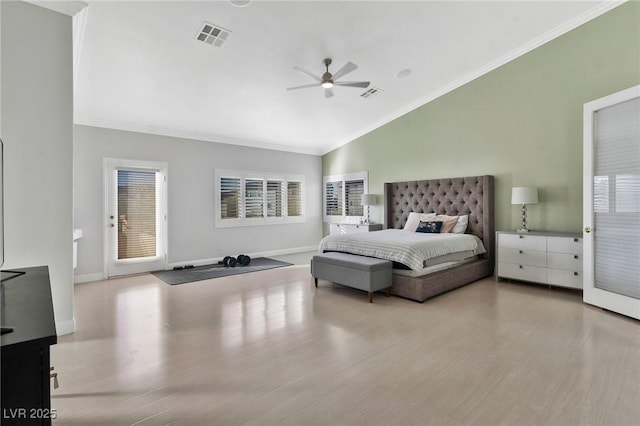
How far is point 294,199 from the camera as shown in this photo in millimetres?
8023

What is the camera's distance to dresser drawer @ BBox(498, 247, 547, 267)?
4.36m

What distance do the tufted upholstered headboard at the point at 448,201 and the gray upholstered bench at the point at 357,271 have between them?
219cm

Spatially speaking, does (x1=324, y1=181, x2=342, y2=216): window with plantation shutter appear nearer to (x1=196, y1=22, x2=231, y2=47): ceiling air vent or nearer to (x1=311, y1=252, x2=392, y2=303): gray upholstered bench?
(x1=311, y1=252, x2=392, y2=303): gray upholstered bench

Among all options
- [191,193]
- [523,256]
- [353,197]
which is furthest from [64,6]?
[523,256]

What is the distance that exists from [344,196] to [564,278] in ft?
15.6

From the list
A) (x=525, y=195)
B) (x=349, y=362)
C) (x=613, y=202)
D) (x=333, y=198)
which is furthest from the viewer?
(x=333, y=198)

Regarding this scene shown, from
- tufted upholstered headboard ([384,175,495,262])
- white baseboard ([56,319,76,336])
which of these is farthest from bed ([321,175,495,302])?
white baseboard ([56,319,76,336])

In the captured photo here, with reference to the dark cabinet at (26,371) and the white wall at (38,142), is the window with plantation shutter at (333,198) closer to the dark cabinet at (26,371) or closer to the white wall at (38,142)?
the white wall at (38,142)

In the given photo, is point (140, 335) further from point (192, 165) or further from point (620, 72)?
point (620, 72)

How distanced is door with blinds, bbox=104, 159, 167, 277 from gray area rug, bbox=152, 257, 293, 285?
43cm

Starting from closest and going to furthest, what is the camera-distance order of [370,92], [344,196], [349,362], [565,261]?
[349,362]
[565,261]
[370,92]
[344,196]

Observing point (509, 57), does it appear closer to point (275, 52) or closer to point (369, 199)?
point (369, 199)

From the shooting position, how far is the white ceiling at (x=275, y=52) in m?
3.36

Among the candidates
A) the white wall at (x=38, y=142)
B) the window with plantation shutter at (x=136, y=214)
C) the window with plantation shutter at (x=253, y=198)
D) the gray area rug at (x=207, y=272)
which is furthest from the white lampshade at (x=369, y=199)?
the white wall at (x=38, y=142)
